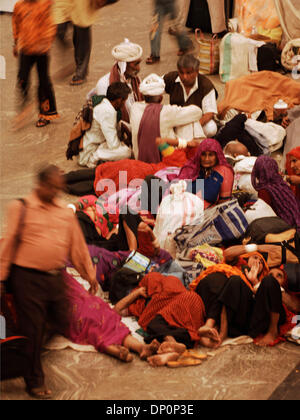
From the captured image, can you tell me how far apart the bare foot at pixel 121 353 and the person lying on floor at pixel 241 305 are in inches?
19.4

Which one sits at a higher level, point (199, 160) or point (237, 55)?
point (199, 160)

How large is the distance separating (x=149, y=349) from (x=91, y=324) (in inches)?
14.0

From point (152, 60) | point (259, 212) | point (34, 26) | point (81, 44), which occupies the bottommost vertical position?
point (152, 60)

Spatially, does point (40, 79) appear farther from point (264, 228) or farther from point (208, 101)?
point (264, 228)

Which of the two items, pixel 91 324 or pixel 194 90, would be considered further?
pixel 194 90

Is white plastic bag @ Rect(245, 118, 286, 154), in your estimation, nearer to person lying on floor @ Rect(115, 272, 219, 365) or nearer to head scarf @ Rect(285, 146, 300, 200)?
head scarf @ Rect(285, 146, 300, 200)

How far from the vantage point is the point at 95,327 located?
14.5 ft

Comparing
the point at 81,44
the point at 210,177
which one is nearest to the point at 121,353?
the point at 210,177

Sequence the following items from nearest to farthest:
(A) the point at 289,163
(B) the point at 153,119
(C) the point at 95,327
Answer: (C) the point at 95,327 → (A) the point at 289,163 → (B) the point at 153,119

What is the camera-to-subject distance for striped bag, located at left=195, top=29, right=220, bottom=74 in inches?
323

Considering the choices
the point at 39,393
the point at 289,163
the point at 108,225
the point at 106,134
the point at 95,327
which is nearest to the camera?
the point at 39,393

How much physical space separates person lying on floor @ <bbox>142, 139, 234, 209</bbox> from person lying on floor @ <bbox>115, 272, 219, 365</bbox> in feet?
3.22

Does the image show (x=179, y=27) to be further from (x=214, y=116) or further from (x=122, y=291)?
(x=122, y=291)

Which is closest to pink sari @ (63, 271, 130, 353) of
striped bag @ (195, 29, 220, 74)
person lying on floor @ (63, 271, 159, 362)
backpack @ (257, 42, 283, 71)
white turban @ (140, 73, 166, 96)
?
person lying on floor @ (63, 271, 159, 362)
